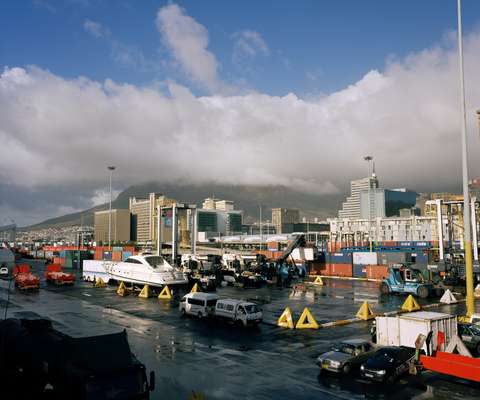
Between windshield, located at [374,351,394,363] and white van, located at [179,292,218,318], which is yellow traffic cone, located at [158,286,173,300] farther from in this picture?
windshield, located at [374,351,394,363]

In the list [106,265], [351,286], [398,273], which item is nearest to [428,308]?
[398,273]

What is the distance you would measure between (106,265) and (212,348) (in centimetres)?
3236

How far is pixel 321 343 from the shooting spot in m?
22.9

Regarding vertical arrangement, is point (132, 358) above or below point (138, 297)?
above

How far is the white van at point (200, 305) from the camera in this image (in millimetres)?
29297

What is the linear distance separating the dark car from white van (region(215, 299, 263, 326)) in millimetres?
10514

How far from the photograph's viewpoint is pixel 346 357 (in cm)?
1783

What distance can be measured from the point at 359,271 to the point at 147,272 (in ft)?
115

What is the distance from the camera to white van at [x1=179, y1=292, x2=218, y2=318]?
29297 mm

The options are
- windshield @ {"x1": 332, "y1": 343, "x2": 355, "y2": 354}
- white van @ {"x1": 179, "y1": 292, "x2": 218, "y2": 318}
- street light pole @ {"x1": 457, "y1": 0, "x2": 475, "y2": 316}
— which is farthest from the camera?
white van @ {"x1": 179, "y1": 292, "x2": 218, "y2": 318}

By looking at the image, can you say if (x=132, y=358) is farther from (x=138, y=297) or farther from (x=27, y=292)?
(x=27, y=292)

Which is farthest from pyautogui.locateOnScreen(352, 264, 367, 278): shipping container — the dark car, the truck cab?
the dark car

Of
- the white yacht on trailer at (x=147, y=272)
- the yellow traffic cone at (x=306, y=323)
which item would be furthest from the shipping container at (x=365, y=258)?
the yellow traffic cone at (x=306, y=323)

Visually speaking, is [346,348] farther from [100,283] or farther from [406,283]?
[100,283]
